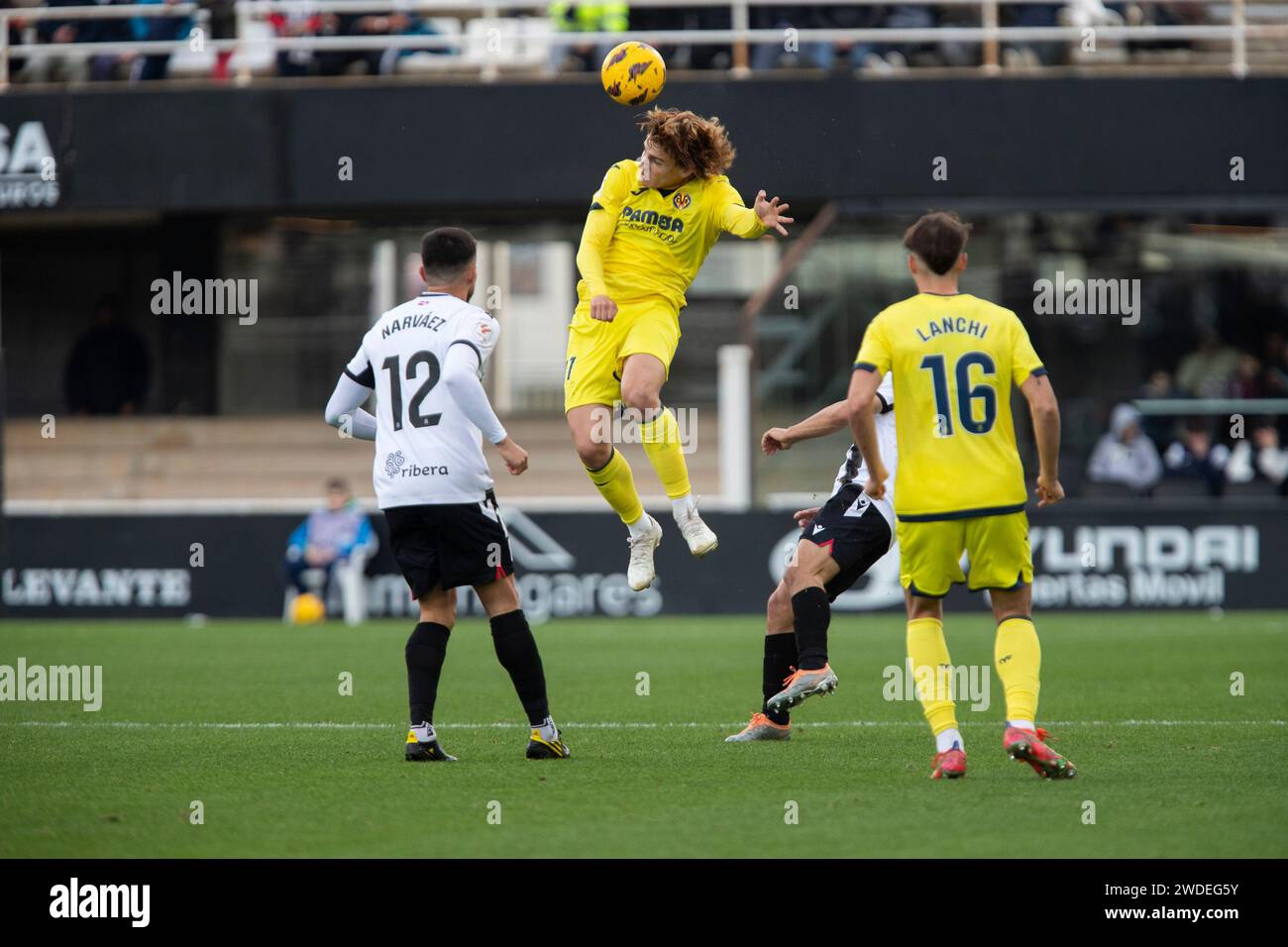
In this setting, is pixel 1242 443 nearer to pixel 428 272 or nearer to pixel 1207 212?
pixel 1207 212

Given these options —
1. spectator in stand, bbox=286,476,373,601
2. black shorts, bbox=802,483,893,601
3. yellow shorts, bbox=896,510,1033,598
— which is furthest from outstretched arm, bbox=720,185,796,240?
spectator in stand, bbox=286,476,373,601

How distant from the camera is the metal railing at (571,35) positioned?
61.7 feet

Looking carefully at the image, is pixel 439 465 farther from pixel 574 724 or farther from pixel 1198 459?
pixel 1198 459

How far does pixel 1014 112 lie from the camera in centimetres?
1939

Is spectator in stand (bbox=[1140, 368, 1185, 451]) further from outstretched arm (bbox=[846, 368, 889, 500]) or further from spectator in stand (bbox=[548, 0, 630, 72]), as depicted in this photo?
outstretched arm (bbox=[846, 368, 889, 500])

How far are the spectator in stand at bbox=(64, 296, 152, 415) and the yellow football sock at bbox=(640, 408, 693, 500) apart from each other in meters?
15.6

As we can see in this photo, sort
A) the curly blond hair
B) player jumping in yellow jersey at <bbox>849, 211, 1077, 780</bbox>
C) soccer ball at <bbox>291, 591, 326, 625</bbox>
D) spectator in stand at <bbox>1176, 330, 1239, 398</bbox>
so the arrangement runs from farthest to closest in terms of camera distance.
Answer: spectator in stand at <bbox>1176, 330, 1239, 398</bbox> < soccer ball at <bbox>291, 591, 326, 625</bbox> < the curly blond hair < player jumping in yellow jersey at <bbox>849, 211, 1077, 780</bbox>

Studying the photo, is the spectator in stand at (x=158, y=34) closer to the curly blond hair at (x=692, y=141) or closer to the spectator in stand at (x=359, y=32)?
the spectator in stand at (x=359, y=32)

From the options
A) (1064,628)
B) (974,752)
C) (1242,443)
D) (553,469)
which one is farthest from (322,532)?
(974,752)

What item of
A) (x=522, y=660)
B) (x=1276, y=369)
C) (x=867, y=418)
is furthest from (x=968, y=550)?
(x=1276, y=369)

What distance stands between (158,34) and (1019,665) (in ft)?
53.2

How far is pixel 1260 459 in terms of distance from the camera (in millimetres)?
19766

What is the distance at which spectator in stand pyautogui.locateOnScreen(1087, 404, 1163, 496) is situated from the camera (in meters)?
19.7

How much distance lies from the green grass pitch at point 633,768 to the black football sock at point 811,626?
44cm
